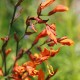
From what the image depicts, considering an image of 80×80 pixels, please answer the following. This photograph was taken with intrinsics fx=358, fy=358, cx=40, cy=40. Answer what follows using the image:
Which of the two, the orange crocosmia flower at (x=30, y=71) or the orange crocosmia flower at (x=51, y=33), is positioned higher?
the orange crocosmia flower at (x=51, y=33)

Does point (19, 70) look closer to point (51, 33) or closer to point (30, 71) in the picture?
point (30, 71)


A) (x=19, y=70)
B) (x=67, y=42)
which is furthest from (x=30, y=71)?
(x=67, y=42)

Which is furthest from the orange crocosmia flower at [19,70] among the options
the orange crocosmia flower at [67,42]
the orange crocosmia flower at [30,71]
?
the orange crocosmia flower at [67,42]

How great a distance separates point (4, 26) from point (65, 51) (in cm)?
134

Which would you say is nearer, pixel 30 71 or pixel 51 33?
pixel 51 33

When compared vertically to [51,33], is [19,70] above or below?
below

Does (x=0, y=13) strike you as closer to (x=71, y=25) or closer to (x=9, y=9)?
(x=9, y=9)

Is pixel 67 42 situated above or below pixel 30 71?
above

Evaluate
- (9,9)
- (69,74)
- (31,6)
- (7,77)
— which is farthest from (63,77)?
(9,9)

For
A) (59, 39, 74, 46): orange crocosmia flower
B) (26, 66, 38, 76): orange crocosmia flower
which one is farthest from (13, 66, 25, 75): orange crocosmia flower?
(59, 39, 74, 46): orange crocosmia flower

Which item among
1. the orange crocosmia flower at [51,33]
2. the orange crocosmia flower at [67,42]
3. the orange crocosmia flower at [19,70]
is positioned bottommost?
the orange crocosmia flower at [19,70]

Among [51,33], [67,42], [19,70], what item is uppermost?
[51,33]

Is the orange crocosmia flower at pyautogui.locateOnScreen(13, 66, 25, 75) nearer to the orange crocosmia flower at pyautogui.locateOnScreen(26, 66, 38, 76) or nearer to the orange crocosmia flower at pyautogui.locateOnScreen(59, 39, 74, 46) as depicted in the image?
the orange crocosmia flower at pyautogui.locateOnScreen(26, 66, 38, 76)

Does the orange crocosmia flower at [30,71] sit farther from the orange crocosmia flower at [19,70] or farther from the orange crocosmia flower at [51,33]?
the orange crocosmia flower at [51,33]
